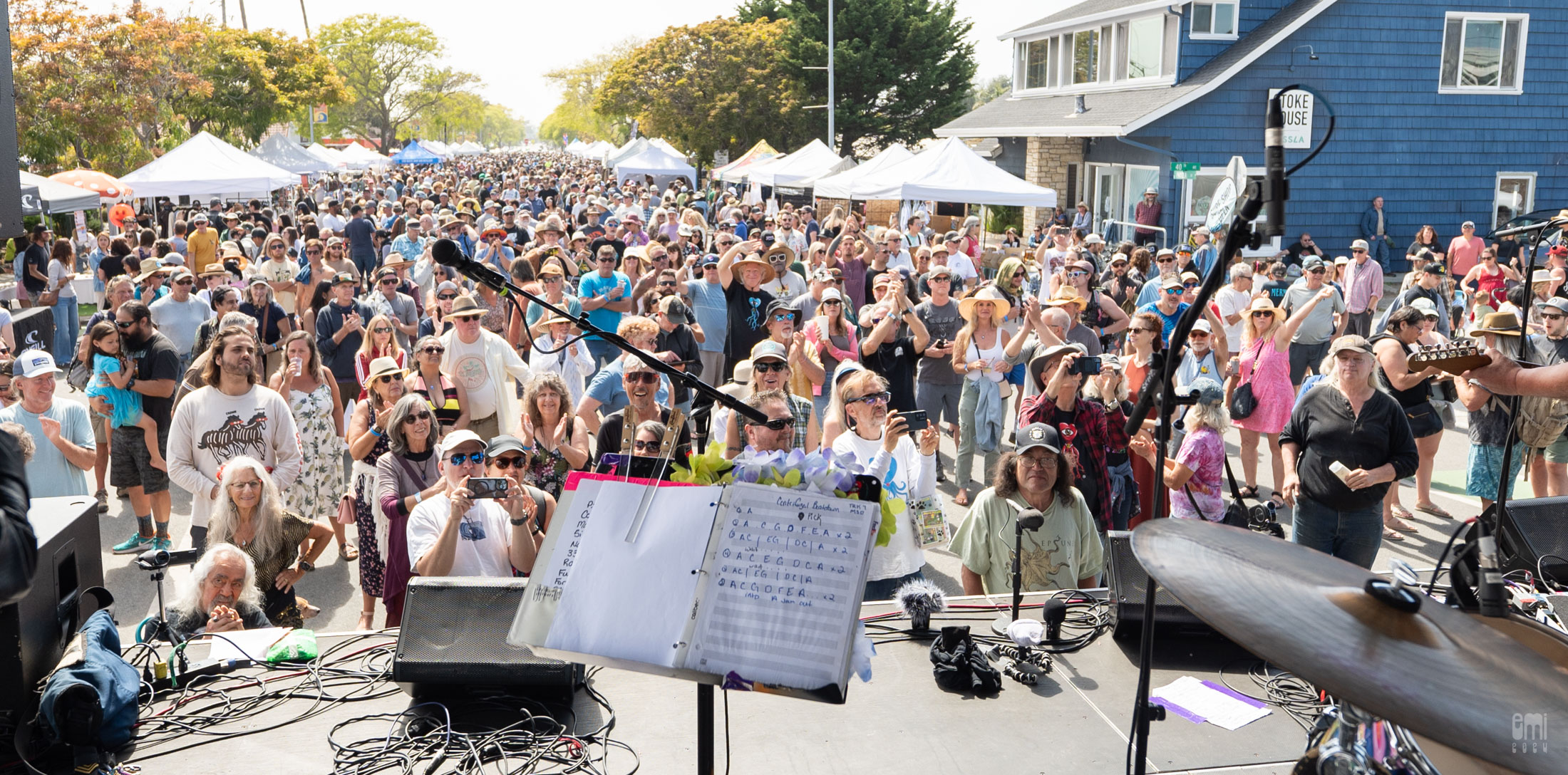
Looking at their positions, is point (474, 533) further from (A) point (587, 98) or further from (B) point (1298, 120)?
(A) point (587, 98)

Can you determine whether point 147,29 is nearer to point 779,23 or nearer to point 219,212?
point 219,212

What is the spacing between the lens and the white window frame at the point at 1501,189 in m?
22.6

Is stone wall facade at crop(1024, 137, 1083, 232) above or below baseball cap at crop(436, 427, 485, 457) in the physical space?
above

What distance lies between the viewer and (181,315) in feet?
30.8

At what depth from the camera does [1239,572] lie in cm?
224

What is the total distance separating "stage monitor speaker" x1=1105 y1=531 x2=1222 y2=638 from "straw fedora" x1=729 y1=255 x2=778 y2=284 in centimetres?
589

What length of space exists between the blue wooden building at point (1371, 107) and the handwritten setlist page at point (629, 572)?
20703 mm

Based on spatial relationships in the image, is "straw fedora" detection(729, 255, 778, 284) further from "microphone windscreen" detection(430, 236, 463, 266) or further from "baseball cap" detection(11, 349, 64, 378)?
"microphone windscreen" detection(430, 236, 463, 266)

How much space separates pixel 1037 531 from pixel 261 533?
3747mm

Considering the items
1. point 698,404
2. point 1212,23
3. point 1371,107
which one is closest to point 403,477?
point 698,404

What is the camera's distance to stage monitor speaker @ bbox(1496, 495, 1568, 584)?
4914 mm

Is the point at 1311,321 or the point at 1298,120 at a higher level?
the point at 1298,120

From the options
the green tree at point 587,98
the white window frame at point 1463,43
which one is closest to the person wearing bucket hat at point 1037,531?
the white window frame at point 1463,43

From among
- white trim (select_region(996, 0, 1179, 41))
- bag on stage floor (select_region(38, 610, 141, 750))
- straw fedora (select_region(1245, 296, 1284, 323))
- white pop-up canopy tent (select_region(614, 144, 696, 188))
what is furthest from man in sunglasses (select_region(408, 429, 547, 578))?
white pop-up canopy tent (select_region(614, 144, 696, 188))
